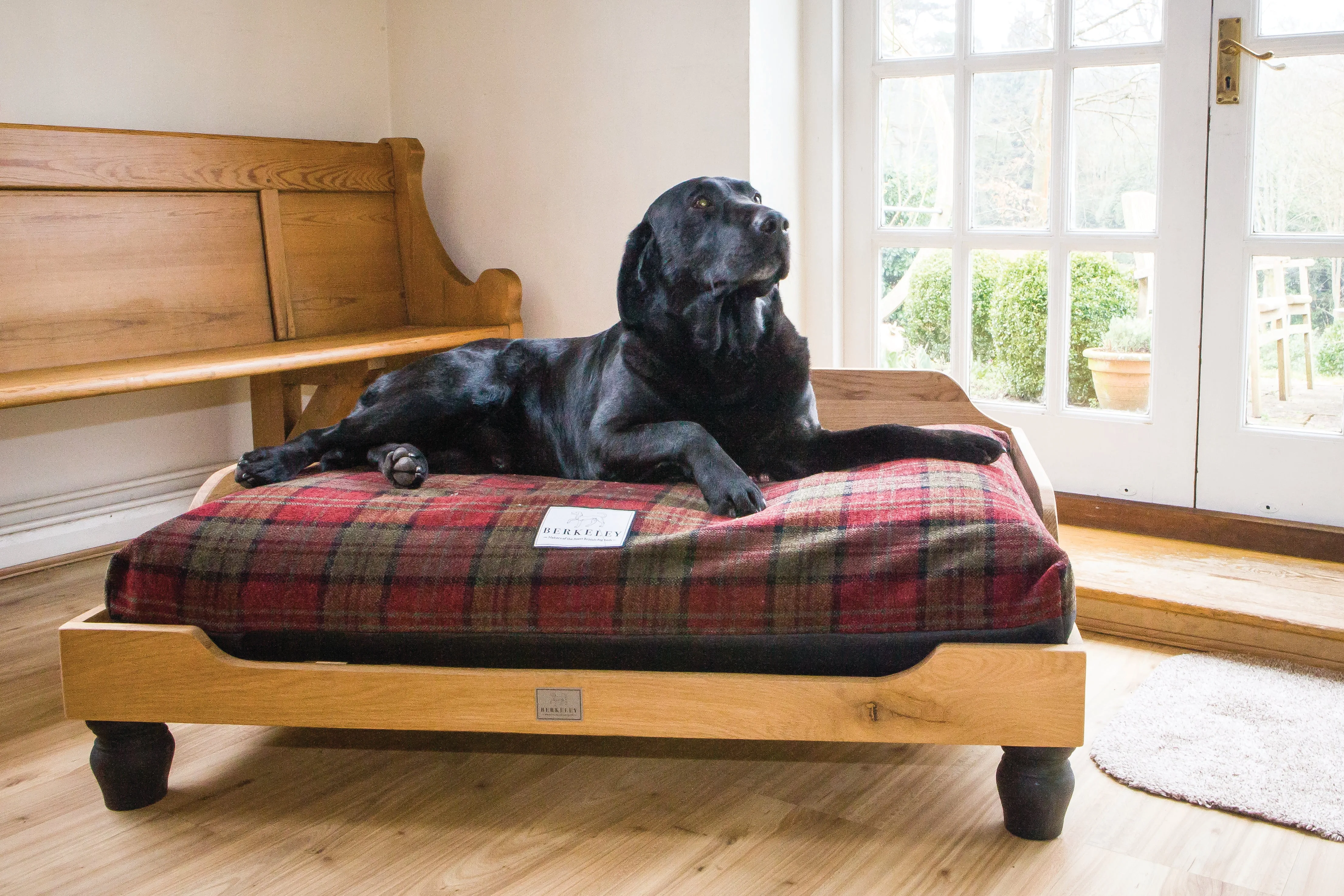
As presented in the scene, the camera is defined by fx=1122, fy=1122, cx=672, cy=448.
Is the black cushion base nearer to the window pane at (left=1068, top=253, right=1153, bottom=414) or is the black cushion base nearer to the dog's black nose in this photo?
the dog's black nose

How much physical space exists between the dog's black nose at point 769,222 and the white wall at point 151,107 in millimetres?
1855

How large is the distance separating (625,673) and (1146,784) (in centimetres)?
77

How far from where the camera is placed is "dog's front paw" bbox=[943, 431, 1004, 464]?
177cm

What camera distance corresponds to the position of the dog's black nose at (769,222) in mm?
1639

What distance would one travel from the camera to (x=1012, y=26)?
258 centimetres

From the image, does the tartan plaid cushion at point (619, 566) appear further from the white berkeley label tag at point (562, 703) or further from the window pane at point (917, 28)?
the window pane at point (917, 28)

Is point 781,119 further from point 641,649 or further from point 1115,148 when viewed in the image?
point 641,649

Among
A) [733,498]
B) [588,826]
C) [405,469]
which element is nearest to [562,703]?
[588,826]

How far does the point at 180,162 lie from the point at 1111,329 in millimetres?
2181

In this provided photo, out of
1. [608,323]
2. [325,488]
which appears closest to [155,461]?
[608,323]

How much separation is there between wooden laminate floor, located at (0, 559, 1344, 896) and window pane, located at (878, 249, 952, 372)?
122cm

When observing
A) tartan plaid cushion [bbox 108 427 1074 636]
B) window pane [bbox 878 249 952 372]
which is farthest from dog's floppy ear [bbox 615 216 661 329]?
window pane [bbox 878 249 952 372]

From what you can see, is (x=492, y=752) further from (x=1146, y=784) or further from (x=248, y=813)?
(x=1146, y=784)

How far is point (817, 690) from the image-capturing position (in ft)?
4.63
